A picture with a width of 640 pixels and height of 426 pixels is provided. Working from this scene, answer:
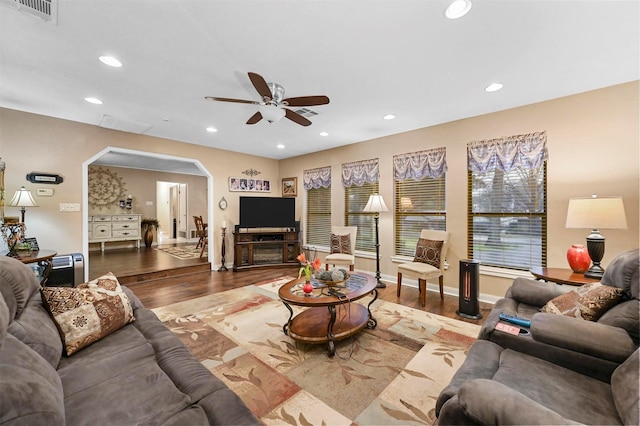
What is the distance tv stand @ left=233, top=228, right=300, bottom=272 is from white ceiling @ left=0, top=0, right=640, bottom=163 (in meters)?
2.85

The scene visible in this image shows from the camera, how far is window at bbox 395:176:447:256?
4051 millimetres

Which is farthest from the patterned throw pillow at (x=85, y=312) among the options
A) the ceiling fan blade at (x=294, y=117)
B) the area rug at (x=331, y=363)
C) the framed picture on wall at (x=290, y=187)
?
the framed picture on wall at (x=290, y=187)

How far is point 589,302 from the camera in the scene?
1.54 m

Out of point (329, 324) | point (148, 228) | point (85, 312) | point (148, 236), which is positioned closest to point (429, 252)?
point (329, 324)

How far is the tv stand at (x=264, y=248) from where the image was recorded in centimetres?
546

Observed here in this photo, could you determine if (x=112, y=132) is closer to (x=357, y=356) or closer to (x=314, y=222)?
A: (x=314, y=222)

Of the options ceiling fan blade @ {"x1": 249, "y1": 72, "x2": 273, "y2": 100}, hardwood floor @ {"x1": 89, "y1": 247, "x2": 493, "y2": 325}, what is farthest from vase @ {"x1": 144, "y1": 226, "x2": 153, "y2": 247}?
ceiling fan blade @ {"x1": 249, "y1": 72, "x2": 273, "y2": 100}

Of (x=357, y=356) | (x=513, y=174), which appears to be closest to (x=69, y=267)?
(x=357, y=356)

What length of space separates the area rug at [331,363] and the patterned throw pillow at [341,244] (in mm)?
1570

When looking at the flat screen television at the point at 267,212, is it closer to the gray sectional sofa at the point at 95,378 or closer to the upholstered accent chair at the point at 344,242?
the upholstered accent chair at the point at 344,242

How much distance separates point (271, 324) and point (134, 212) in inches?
292

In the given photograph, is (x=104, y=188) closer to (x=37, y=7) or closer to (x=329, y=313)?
(x=37, y=7)

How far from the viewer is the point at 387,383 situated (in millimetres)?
1896

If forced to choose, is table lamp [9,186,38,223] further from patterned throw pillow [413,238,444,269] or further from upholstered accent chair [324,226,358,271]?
patterned throw pillow [413,238,444,269]
